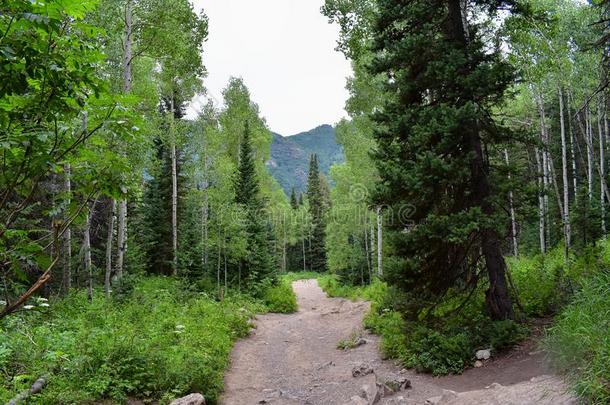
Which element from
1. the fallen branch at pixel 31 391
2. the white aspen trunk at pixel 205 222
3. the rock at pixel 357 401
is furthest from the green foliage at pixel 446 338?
the white aspen trunk at pixel 205 222

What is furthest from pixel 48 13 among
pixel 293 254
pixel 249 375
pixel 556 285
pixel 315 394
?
pixel 293 254

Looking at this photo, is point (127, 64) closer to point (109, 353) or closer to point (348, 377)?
point (109, 353)

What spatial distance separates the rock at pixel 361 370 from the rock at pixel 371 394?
3.31ft

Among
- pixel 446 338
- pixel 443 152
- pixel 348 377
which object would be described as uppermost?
pixel 443 152

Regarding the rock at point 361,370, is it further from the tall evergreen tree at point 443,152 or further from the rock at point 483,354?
the rock at point 483,354

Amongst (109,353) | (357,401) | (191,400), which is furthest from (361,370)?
(109,353)

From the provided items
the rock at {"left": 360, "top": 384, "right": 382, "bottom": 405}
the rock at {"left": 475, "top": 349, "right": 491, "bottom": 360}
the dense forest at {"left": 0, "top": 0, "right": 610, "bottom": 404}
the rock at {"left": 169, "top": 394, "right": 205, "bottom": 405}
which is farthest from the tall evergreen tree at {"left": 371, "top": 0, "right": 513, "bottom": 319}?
the rock at {"left": 169, "top": 394, "right": 205, "bottom": 405}

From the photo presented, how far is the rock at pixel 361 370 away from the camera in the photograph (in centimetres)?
797

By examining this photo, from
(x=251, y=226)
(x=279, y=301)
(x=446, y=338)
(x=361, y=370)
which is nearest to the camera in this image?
(x=446, y=338)

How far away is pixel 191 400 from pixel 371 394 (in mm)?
2865

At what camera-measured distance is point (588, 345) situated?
15.1ft

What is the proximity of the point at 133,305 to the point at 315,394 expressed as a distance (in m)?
5.61

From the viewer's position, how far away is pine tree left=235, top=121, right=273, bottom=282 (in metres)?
20.3

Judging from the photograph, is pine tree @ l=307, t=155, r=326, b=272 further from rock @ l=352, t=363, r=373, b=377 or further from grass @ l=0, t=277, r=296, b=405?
rock @ l=352, t=363, r=373, b=377
